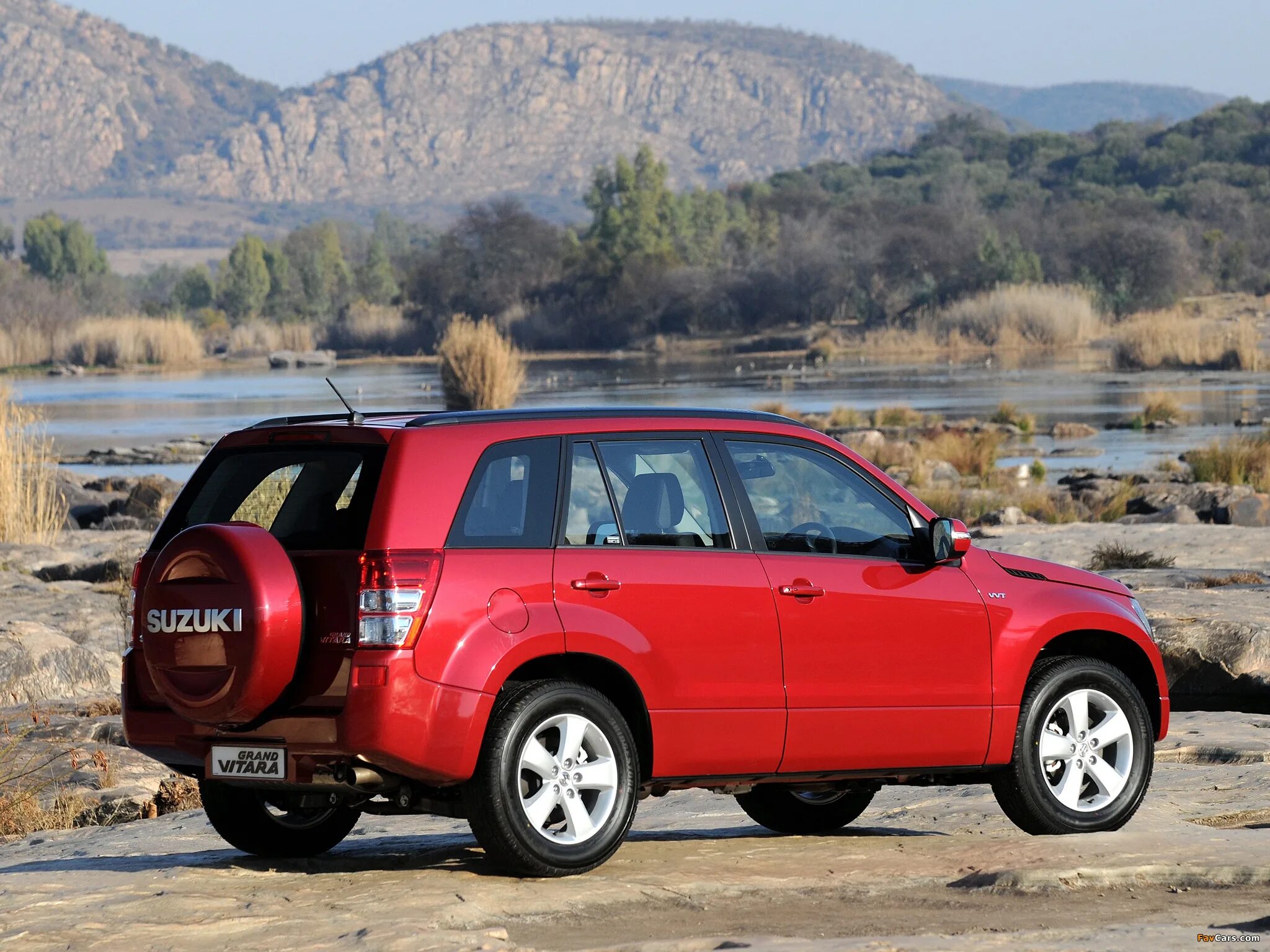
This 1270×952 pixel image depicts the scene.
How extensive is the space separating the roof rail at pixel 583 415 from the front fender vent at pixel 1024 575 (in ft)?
3.37

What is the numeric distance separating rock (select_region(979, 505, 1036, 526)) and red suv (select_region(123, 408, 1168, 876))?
50.5 ft

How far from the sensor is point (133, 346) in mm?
87062

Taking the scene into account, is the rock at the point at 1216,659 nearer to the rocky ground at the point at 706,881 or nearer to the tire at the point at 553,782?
the rocky ground at the point at 706,881

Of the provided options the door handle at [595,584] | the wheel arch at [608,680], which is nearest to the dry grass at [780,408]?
the wheel arch at [608,680]

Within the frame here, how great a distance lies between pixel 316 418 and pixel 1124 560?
11.3 meters

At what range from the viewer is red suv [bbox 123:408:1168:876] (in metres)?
6.12

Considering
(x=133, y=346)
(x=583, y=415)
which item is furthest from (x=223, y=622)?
(x=133, y=346)

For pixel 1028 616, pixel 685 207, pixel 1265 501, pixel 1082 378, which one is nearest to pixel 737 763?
pixel 1028 616

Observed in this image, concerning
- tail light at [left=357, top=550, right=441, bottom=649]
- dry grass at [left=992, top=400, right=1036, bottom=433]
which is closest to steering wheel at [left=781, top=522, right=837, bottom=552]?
tail light at [left=357, top=550, right=441, bottom=649]

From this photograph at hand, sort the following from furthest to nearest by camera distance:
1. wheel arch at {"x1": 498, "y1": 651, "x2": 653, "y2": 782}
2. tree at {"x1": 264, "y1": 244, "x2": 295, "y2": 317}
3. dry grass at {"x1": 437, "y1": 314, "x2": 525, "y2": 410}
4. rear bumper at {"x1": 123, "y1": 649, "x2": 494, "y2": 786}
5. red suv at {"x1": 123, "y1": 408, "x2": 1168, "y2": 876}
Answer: tree at {"x1": 264, "y1": 244, "x2": 295, "y2": 317} < dry grass at {"x1": 437, "y1": 314, "x2": 525, "y2": 410} < wheel arch at {"x1": 498, "y1": 651, "x2": 653, "y2": 782} < red suv at {"x1": 123, "y1": 408, "x2": 1168, "y2": 876} < rear bumper at {"x1": 123, "y1": 649, "x2": 494, "y2": 786}

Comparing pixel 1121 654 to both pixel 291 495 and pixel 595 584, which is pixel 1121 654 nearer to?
pixel 595 584

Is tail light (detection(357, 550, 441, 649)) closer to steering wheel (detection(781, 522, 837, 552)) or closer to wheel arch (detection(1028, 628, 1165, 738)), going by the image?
steering wheel (detection(781, 522, 837, 552))

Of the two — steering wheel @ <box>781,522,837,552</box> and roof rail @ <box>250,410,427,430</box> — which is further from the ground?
roof rail @ <box>250,410,427,430</box>

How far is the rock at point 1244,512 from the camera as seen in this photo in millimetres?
22594
